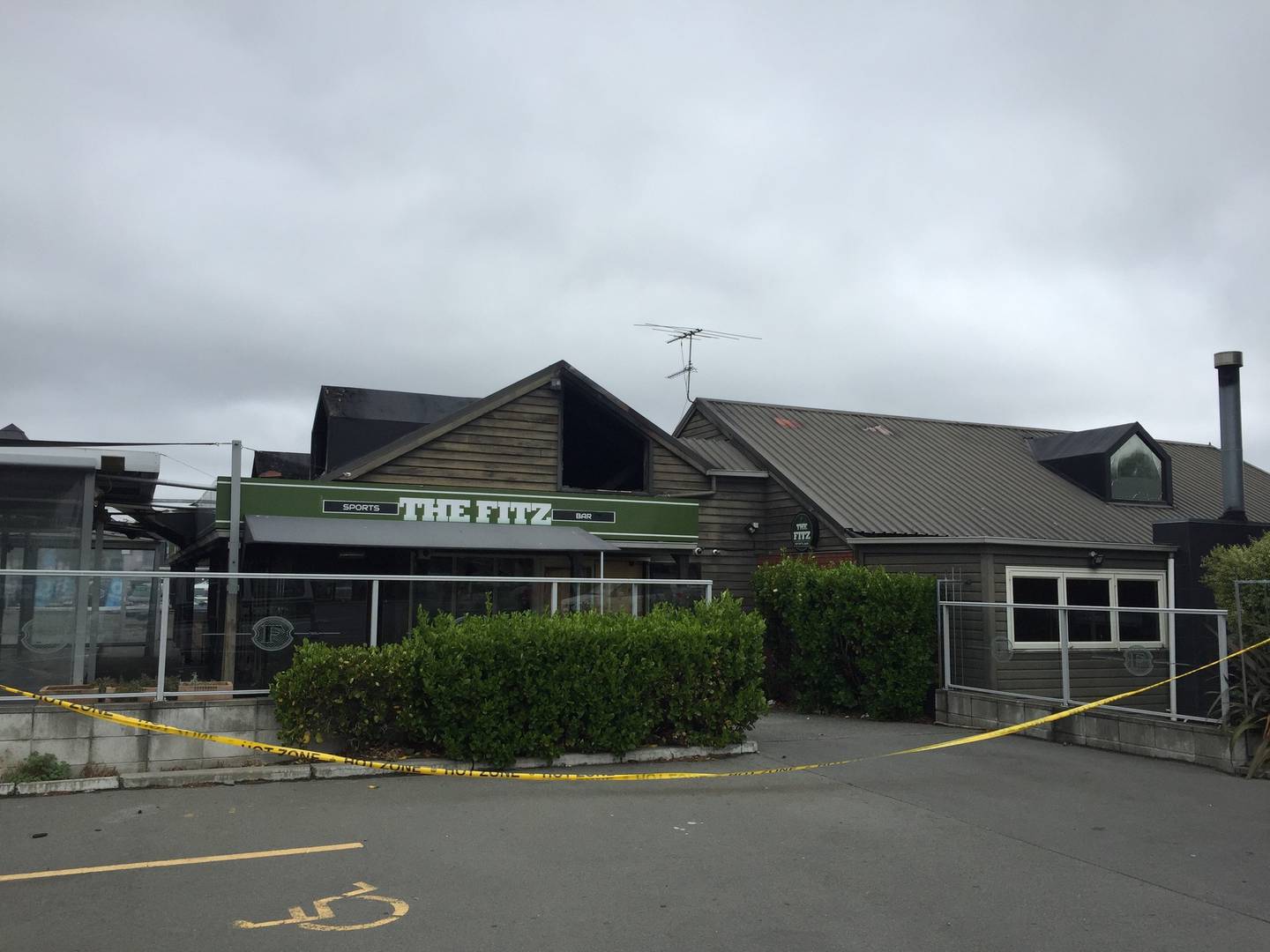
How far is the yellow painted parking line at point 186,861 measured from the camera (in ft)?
21.5

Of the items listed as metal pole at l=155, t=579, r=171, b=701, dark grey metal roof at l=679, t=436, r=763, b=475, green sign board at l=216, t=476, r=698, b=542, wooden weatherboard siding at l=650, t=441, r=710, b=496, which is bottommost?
metal pole at l=155, t=579, r=171, b=701

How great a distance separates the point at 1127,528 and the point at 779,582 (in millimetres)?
8904

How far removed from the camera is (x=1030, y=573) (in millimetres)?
16906

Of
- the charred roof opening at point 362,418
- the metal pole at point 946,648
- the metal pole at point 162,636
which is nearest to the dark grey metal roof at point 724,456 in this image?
the charred roof opening at point 362,418

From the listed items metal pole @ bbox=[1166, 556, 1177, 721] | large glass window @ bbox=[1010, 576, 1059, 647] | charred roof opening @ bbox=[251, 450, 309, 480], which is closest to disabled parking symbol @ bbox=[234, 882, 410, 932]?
metal pole @ bbox=[1166, 556, 1177, 721]

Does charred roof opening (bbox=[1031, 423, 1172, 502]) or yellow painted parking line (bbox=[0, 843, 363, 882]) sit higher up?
charred roof opening (bbox=[1031, 423, 1172, 502])

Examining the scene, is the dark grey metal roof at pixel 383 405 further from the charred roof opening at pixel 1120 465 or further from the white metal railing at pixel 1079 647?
the charred roof opening at pixel 1120 465

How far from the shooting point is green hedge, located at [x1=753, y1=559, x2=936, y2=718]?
14867 mm

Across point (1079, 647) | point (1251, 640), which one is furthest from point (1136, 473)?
point (1251, 640)

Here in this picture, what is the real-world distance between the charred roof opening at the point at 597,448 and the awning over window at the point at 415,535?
6.38 feet

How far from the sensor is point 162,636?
995 centimetres

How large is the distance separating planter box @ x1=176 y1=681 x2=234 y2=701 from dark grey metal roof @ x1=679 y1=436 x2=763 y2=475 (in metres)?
10.9

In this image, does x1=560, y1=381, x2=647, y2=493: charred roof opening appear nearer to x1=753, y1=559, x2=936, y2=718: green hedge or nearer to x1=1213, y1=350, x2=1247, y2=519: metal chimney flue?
x1=753, y1=559, x2=936, y2=718: green hedge

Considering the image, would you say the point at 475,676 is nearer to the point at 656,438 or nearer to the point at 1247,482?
the point at 656,438
